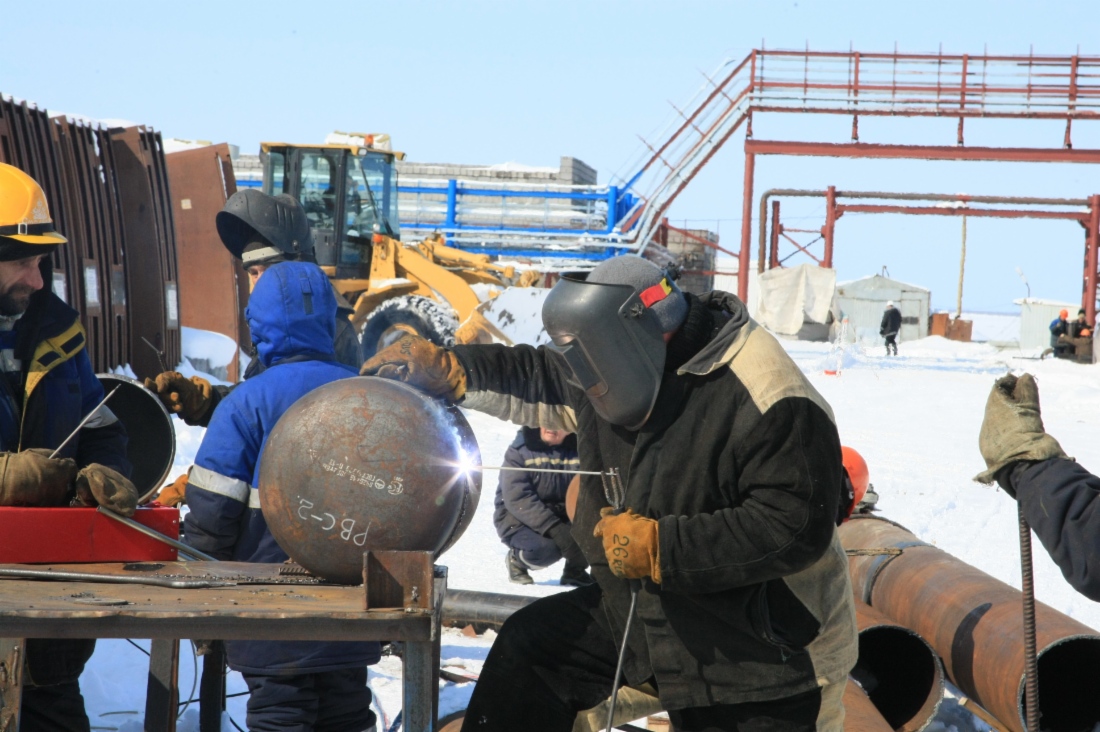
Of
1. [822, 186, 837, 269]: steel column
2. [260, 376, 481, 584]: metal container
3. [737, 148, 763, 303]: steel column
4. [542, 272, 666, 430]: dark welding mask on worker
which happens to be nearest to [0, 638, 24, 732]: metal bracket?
[260, 376, 481, 584]: metal container

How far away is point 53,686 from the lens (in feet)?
12.1

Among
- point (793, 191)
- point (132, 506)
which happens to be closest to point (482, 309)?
point (132, 506)

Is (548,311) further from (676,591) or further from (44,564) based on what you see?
(44,564)

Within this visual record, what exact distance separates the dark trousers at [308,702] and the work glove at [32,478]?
2.79 feet

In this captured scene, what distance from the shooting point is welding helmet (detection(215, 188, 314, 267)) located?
585 centimetres

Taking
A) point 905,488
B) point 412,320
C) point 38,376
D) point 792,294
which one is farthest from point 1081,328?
point 38,376

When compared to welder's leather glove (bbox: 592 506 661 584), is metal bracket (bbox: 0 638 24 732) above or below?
below

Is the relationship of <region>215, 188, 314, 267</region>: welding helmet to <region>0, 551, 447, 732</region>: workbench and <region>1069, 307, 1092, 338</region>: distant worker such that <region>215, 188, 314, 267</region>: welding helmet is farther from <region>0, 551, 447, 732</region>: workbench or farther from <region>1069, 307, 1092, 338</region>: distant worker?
<region>1069, 307, 1092, 338</region>: distant worker

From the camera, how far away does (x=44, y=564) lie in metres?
3.24

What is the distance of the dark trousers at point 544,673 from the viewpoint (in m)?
3.40

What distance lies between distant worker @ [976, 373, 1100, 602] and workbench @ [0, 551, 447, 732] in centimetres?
161

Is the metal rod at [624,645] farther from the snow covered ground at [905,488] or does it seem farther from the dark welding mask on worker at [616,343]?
the snow covered ground at [905,488]

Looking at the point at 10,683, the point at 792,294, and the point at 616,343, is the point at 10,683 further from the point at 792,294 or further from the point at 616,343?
the point at 792,294

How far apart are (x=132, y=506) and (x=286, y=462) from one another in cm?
64
